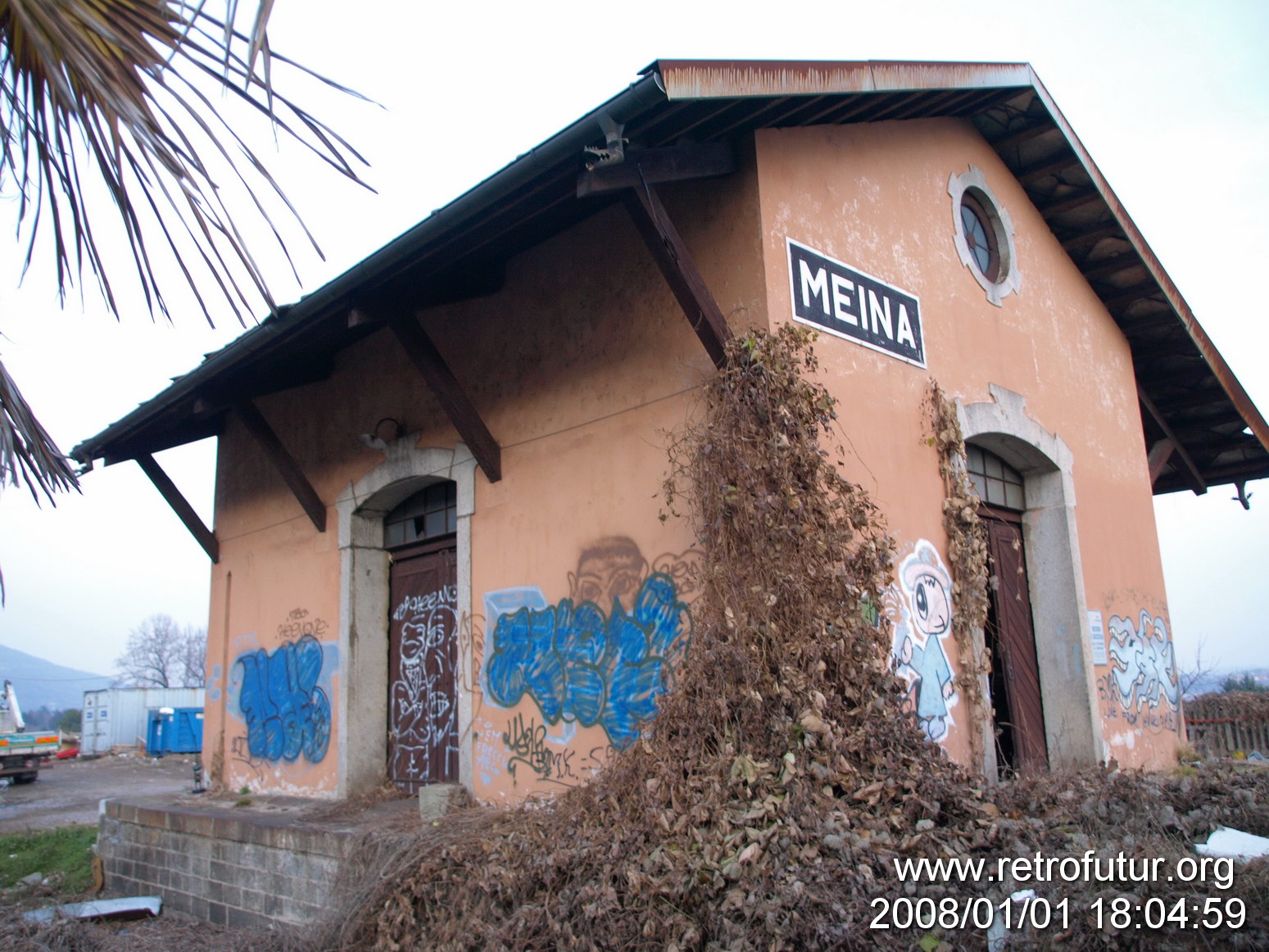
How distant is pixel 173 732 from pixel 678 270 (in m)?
26.8

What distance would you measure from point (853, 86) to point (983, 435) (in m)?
2.82

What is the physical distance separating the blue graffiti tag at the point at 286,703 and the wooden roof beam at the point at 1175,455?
8263mm

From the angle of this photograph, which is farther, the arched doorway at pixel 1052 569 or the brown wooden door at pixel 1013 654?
the arched doorway at pixel 1052 569

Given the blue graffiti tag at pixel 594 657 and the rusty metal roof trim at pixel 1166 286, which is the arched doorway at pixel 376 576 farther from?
the rusty metal roof trim at pixel 1166 286

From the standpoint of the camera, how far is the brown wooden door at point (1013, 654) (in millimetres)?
7168

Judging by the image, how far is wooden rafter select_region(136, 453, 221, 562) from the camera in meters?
9.66

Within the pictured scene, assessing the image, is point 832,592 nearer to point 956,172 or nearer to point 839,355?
point 839,355

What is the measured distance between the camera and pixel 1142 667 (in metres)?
8.30

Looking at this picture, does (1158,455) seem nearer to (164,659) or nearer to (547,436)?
(547,436)

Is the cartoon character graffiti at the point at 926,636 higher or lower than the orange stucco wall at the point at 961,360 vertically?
lower

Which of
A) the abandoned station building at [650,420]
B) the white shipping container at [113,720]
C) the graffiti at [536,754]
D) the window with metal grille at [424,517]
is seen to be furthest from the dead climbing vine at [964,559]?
the white shipping container at [113,720]

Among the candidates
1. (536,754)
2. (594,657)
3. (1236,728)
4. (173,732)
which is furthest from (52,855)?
(173,732)

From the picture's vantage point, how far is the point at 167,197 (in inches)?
107

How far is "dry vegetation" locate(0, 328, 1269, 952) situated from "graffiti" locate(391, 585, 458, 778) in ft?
5.95
